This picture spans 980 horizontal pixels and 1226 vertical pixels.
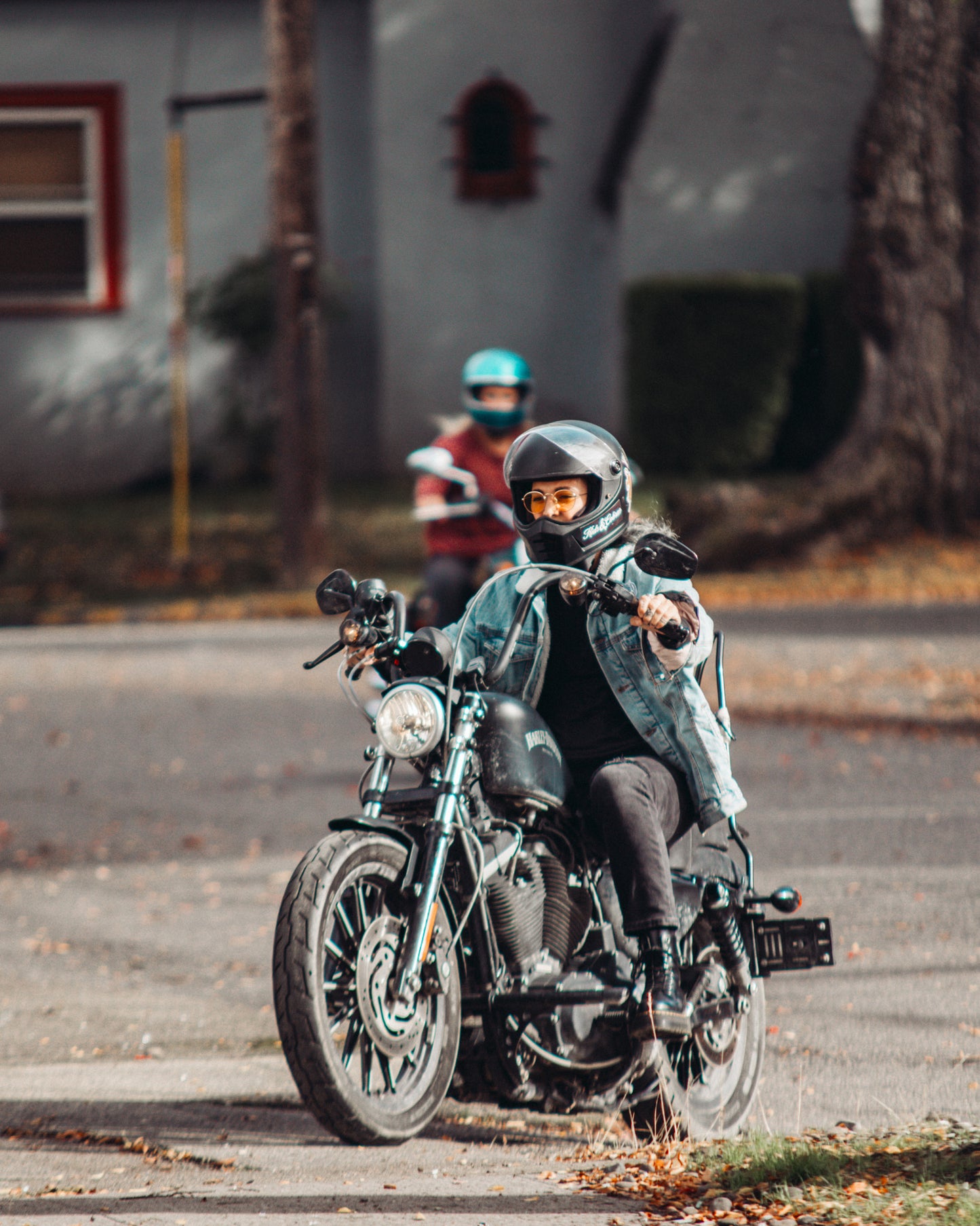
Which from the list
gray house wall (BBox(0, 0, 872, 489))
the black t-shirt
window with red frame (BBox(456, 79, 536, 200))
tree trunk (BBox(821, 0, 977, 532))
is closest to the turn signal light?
the black t-shirt

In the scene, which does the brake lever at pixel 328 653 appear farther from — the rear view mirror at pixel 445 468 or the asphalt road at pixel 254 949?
the rear view mirror at pixel 445 468

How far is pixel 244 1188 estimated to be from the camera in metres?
4.07

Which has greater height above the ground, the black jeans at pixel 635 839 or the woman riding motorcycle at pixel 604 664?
the woman riding motorcycle at pixel 604 664

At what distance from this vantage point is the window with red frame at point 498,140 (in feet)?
74.1

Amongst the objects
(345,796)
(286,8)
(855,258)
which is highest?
(286,8)

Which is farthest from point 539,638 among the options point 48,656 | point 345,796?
point 48,656

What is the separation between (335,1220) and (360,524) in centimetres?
1517

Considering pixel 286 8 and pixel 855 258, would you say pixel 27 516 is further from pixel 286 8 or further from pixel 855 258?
pixel 855 258

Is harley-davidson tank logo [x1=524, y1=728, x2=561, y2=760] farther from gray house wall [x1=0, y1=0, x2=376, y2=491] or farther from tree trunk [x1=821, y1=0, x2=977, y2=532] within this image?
gray house wall [x1=0, y1=0, x2=376, y2=491]

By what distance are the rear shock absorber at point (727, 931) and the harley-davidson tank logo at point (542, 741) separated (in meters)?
0.54

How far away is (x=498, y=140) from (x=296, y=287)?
25.0 feet

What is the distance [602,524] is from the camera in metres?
4.68

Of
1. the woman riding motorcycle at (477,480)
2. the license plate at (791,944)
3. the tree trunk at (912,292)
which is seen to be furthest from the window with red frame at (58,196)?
the license plate at (791,944)

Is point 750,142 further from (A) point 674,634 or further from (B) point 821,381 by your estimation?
(A) point 674,634
